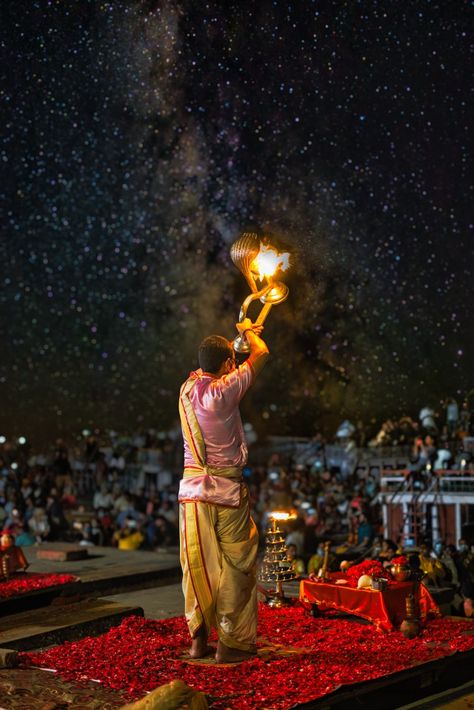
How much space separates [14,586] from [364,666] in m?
5.01

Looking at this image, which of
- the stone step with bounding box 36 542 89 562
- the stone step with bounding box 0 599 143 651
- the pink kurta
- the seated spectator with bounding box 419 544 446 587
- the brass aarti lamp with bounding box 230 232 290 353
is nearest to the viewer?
the pink kurta

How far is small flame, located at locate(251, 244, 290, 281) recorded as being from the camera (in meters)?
7.21

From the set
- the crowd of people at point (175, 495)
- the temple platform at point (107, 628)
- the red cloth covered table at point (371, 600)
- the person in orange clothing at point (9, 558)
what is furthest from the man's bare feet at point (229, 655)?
the person in orange clothing at point (9, 558)

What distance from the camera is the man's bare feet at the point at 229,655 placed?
625 centimetres

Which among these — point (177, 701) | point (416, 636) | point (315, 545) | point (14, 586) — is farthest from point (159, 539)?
point (177, 701)

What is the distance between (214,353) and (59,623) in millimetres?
3415

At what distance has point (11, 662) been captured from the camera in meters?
6.20

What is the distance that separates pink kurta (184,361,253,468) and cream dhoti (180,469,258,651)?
400mm

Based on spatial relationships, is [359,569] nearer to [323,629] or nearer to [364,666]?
[323,629]

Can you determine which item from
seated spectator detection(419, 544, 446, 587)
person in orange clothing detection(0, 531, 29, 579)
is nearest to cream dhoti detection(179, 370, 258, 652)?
seated spectator detection(419, 544, 446, 587)

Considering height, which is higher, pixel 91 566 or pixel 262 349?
pixel 262 349

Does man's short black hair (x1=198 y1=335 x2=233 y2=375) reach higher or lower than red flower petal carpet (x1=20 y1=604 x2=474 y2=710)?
higher

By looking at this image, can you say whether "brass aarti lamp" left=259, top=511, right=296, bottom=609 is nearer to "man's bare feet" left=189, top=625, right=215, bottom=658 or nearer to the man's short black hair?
"man's bare feet" left=189, top=625, right=215, bottom=658

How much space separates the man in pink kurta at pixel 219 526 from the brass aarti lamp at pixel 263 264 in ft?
1.50
